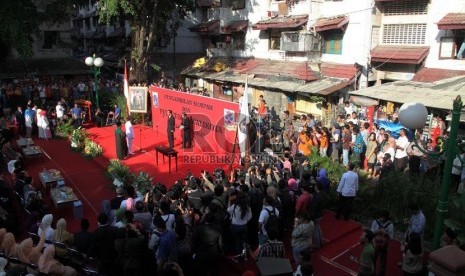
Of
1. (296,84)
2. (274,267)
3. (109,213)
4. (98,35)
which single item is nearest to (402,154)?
(274,267)

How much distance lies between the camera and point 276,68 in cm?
2528

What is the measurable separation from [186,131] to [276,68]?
10.6 metres

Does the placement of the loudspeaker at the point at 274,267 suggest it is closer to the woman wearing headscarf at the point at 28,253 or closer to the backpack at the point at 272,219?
the backpack at the point at 272,219

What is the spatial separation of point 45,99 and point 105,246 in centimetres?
1980

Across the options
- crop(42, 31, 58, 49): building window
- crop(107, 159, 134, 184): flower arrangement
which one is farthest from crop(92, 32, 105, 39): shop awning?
crop(107, 159, 134, 184): flower arrangement

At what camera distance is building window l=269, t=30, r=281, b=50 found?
26.9m

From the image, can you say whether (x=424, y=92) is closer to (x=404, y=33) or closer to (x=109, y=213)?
(x=404, y=33)

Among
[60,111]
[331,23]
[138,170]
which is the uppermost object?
[331,23]

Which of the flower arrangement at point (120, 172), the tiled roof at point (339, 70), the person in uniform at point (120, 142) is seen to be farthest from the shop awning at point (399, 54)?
the flower arrangement at point (120, 172)

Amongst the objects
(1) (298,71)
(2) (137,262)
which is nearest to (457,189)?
(2) (137,262)

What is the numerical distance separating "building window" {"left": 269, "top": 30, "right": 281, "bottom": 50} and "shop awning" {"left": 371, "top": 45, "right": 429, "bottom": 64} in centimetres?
797

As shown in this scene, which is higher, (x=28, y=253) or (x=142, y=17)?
(x=142, y=17)

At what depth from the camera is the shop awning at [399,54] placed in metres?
18.2

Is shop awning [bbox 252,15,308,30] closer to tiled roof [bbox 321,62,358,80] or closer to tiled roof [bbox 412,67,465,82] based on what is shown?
tiled roof [bbox 321,62,358,80]
